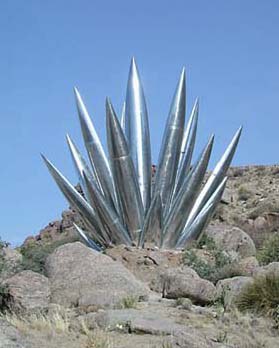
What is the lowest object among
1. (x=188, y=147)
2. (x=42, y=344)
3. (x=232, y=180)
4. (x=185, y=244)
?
(x=42, y=344)

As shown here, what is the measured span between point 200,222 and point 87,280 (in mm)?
6132

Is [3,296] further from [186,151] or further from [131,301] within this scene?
[186,151]

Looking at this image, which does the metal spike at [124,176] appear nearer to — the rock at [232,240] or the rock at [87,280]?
the rock at [87,280]

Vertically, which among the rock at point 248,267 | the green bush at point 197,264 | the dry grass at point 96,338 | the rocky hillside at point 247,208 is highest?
the rocky hillside at point 247,208

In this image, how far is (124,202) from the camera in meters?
18.4

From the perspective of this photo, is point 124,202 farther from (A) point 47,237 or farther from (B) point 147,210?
(A) point 47,237

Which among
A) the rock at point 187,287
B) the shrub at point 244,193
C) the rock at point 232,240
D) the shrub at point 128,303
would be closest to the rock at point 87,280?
the shrub at point 128,303

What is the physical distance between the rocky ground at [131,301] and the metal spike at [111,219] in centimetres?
43

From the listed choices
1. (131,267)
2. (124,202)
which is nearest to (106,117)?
(124,202)

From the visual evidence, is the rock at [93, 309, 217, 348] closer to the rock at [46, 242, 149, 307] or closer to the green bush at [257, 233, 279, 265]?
the rock at [46, 242, 149, 307]

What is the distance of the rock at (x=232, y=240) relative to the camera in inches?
949

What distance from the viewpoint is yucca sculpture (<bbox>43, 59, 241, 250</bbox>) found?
723 inches

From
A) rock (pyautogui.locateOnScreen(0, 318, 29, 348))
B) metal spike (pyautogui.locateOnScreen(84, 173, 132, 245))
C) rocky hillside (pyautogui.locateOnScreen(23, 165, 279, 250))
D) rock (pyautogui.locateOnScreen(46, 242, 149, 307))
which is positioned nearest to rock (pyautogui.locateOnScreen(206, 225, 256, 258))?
rocky hillside (pyautogui.locateOnScreen(23, 165, 279, 250))

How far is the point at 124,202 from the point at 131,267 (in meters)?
1.70
